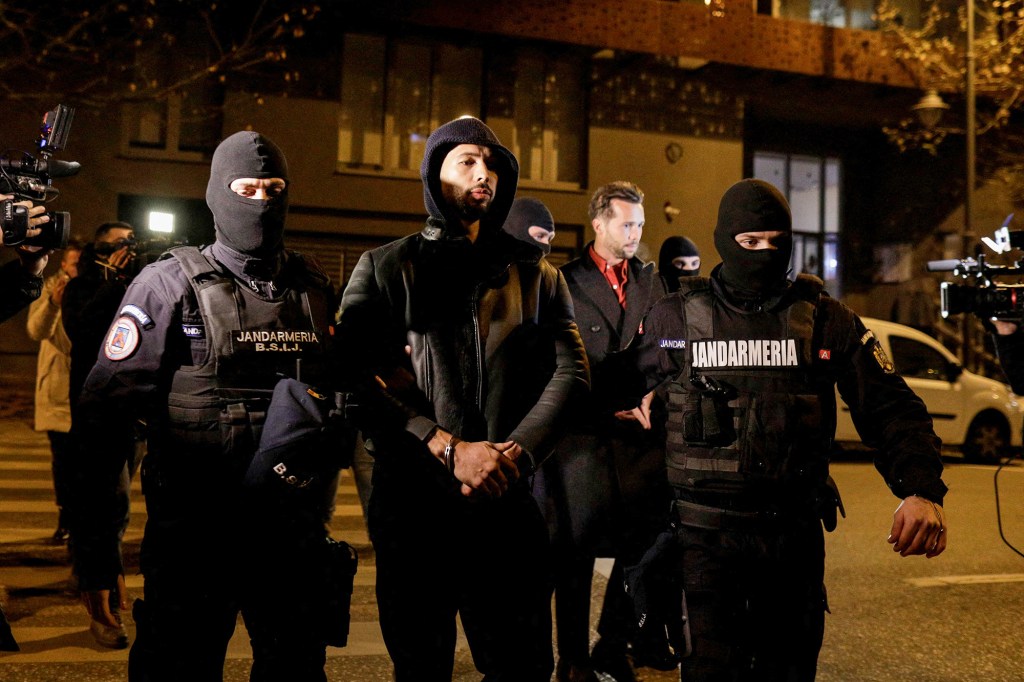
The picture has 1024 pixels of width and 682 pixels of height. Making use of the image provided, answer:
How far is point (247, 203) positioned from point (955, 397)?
12.6 m

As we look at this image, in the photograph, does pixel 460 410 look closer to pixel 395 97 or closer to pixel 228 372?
pixel 228 372

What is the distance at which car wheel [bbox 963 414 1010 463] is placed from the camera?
45.1 feet

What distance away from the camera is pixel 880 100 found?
69.5 ft

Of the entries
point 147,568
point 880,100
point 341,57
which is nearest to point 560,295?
point 147,568

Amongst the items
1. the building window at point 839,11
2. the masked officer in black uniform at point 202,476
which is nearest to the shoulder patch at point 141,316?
the masked officer in black uniform at point 202,476

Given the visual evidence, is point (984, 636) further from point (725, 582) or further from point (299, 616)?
point (299, 616)

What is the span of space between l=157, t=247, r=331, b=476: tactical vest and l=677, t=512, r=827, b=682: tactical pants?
4.61ft

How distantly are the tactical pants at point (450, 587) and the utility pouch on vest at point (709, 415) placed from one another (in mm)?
731

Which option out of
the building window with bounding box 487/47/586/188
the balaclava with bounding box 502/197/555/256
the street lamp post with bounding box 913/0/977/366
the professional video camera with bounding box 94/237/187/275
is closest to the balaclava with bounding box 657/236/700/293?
the balaclava with bounding box 502/197/555/256

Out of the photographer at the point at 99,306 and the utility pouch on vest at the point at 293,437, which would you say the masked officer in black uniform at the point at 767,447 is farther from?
the photographer at the point at 99,306

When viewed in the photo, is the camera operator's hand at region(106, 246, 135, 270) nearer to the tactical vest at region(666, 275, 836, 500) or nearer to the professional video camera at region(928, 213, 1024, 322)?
the tactical vest at region(666, 275, 836, 500)

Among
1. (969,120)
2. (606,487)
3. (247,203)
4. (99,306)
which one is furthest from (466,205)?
(969,120)

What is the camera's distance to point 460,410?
2.90 m

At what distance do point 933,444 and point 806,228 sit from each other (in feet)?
72.9
